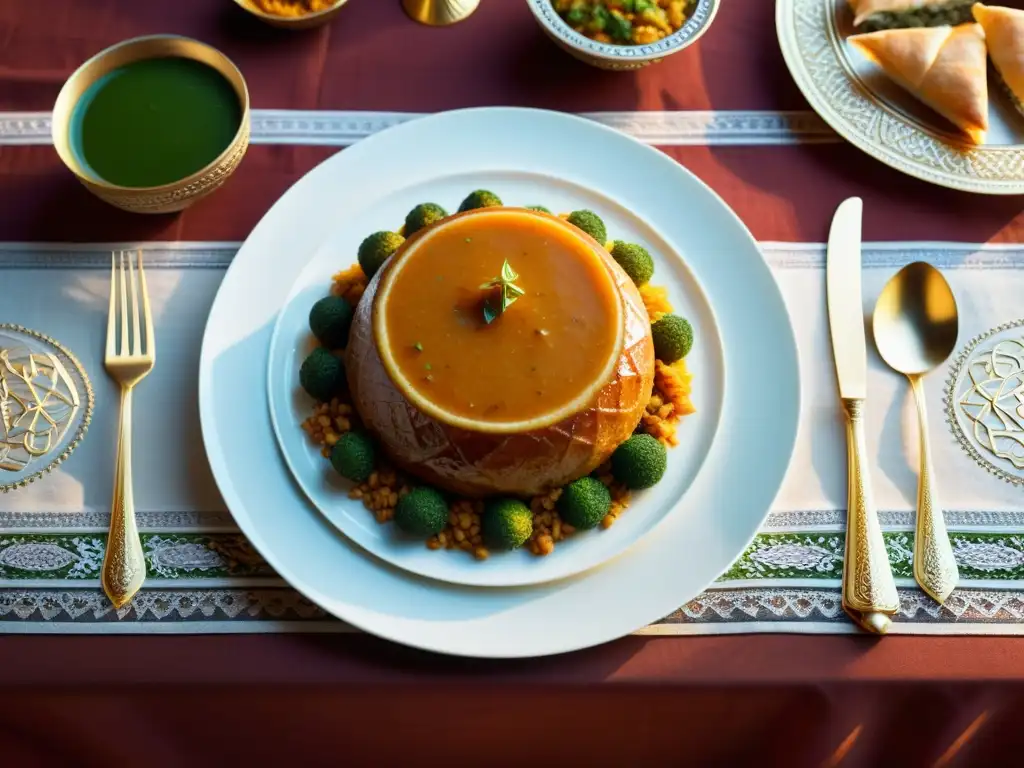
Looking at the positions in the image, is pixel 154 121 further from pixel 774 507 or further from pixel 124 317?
pixel 774 507

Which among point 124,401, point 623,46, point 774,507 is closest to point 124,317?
point 124,401

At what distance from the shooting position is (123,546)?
1.18 meters

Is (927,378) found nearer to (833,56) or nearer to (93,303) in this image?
(833,56)

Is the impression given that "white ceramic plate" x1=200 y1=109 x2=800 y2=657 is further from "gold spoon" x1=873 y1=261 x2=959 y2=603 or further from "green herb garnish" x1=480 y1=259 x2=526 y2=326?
"green herb garnish" x1=480 y1=259 x2=526 y2=326

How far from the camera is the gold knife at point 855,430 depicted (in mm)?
1171

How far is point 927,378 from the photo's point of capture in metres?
1.35

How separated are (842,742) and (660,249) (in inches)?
32.8

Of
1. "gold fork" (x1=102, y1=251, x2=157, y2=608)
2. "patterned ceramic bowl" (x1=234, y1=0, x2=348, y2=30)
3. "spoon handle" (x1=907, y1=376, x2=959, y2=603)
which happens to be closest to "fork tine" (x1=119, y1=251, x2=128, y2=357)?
"gold fork" (x1=102, y1=251, x2=157, y2=608)

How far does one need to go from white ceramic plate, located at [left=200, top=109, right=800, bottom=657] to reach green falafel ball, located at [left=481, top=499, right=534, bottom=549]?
0.25ft

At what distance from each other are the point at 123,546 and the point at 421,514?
46 cm

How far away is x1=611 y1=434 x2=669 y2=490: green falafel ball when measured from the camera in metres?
1.18

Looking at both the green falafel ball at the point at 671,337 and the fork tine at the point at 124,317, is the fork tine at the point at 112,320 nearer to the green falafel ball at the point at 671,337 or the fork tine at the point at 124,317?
the fork tine at the point at 124,317

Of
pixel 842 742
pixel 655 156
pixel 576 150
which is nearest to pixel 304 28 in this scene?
pixel 576 150

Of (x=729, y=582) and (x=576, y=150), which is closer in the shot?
(x=729, y=582)
